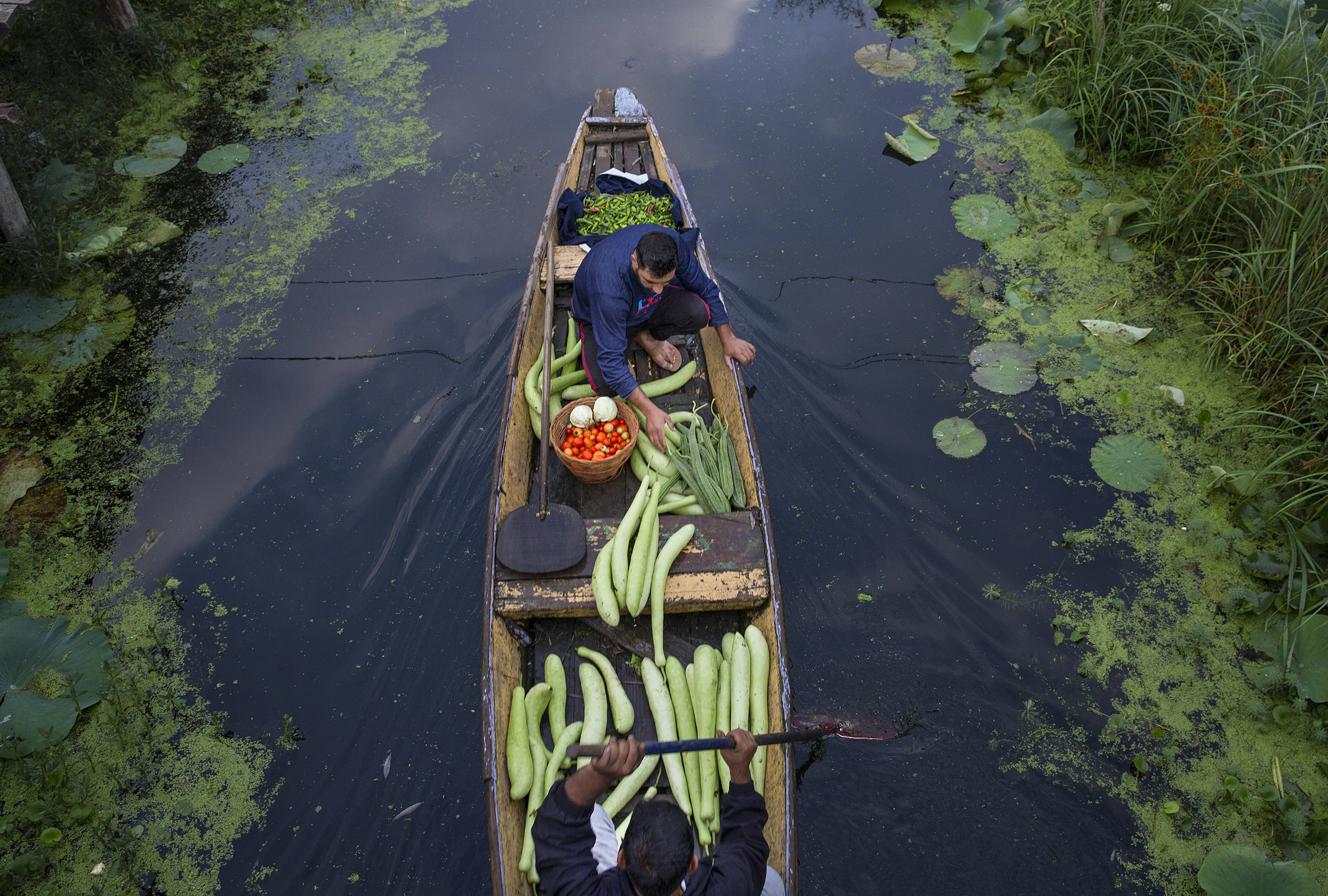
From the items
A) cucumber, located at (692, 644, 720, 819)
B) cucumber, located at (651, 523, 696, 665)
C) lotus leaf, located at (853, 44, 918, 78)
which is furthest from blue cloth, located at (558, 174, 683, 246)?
lotus leaf, located at (853, 44, 918, 78)

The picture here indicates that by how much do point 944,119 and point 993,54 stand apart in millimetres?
1223

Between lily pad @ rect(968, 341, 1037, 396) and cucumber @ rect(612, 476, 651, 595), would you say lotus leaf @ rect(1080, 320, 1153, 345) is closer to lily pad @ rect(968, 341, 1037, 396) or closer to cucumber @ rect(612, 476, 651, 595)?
lily pad @ rect(968, 341, 1037, 396)

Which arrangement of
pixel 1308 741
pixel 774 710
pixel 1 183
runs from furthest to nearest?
pixel 1 183, pixel 1308 741, pixel 774 710

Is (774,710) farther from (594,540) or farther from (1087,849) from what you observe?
(1087,849)

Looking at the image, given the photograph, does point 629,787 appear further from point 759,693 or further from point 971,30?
point 971,30

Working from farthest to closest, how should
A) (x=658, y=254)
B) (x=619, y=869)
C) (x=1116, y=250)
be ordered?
(x=1116, y=250)
(x=658, y=254)
(x=619, y=869)

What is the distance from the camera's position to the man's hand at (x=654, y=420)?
4.32 meters

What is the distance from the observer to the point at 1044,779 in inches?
156

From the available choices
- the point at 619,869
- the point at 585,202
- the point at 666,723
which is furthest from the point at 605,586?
the point at 585,202

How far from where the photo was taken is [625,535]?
3787 millimetres

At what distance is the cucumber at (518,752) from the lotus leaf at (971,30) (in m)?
9.17

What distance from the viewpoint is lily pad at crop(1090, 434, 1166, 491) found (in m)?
5.20

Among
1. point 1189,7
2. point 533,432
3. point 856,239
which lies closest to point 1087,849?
point 533,432

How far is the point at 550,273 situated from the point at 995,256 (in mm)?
4536
